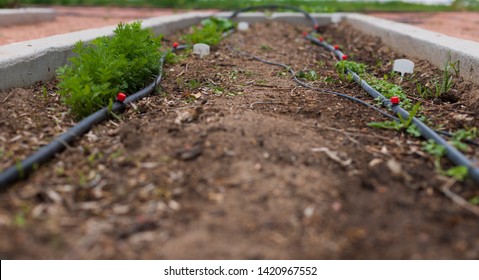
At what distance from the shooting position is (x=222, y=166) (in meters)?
2.38

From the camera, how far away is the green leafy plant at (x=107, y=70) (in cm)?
303

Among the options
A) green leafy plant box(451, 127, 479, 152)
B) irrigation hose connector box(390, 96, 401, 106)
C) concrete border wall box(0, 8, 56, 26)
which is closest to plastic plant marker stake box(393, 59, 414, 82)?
irrigation hose connector box(390, 96, 401, 106)

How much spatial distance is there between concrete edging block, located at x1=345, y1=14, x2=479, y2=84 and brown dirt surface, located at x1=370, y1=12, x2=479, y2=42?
2.35ft

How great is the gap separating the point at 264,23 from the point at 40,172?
559 centimetres

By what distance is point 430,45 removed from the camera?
14.5 feet

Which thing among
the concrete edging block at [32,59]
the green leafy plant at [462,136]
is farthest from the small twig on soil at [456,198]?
the concrete edging block at [32,59]

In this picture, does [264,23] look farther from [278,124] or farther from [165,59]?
[278,124]

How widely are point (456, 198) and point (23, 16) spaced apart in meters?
6.25

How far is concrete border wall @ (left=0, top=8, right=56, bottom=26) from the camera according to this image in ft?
20.8

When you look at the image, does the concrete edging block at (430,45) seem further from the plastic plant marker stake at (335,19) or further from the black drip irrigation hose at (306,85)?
the plastic plant marker stake at (335,19)

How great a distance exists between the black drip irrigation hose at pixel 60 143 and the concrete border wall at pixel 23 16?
3.71 metres

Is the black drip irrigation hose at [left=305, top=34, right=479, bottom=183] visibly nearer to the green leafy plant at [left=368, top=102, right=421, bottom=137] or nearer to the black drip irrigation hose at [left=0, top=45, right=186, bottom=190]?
the green leafy plant at [left=368, top=102, right=421, bottom=137]

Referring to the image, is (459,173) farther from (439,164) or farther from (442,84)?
(442,84)

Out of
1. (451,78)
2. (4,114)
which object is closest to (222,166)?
(4,114)
